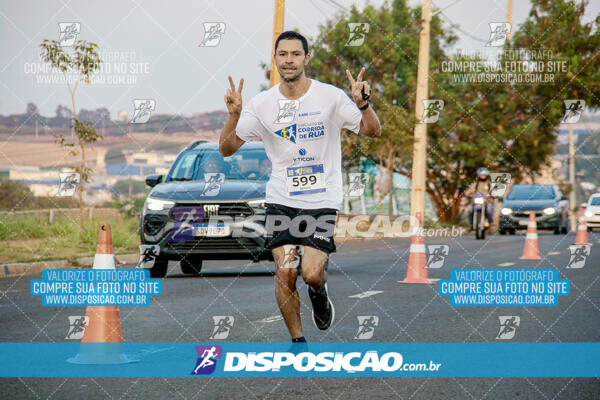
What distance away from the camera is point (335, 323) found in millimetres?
7938

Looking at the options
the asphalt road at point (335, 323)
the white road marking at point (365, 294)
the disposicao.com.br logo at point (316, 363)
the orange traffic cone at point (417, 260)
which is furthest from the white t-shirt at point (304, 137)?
the orange traffic cone at point (417, 260)

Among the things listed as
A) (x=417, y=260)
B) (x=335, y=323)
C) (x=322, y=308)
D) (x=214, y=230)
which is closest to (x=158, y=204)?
(x=214, y=230)

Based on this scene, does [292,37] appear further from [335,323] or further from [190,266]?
[190,266]

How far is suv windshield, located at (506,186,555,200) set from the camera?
1147 inches

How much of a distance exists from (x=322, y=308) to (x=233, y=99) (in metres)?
1.62

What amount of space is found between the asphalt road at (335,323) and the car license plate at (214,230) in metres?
0.63

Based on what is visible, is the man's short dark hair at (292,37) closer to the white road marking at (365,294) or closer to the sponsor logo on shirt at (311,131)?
the sponsor logo on shirt at (311,131)

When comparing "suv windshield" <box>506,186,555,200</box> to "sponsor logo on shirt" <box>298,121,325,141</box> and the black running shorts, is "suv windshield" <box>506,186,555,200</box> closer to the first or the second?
the black running shorts

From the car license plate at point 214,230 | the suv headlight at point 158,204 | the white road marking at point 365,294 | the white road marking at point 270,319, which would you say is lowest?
the white road marking at point 365,294

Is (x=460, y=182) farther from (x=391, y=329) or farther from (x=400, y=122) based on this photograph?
(x=391, y=329)

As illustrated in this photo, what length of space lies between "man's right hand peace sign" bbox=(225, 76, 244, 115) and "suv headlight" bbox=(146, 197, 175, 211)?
5.90 m

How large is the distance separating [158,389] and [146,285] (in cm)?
562

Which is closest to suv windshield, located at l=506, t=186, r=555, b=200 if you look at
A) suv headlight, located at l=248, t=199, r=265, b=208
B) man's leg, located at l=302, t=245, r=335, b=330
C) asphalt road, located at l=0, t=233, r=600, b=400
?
asphalt road, located at l=0, t=233, r=600, b=400

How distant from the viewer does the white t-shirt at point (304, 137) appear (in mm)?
5879
